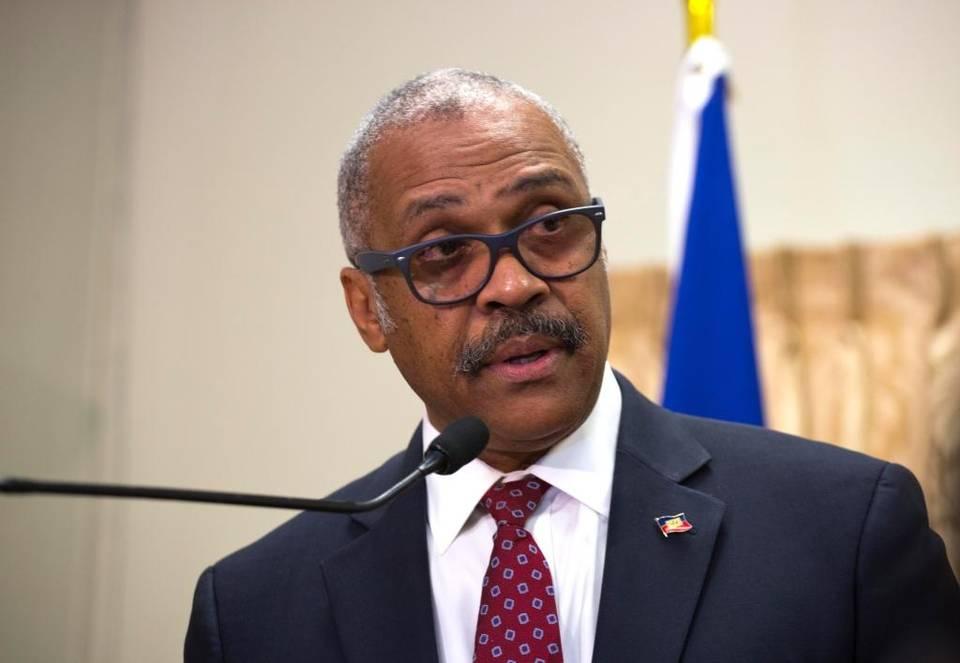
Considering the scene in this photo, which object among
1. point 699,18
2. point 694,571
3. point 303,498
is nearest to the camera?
point 303,498

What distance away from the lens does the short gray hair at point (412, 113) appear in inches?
60.9

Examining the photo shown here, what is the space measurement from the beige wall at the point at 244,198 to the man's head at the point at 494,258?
1841 mm

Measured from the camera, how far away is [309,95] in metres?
3.77

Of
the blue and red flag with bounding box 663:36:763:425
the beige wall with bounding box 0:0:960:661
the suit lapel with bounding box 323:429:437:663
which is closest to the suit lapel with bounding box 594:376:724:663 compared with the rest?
the suit lapel with bounding box 323:429:437:663

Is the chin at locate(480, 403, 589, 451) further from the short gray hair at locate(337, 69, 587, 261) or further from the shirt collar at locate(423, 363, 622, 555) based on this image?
the short gray hair at locate(337, 69, 587, 261)

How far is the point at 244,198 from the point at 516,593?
8.72 ft

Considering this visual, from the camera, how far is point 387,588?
149cm

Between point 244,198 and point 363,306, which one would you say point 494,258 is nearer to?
point 363,306

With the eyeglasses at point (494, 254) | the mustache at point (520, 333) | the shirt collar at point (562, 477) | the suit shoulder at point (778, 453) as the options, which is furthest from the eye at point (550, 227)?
the suit shoulder at point (778, 453)

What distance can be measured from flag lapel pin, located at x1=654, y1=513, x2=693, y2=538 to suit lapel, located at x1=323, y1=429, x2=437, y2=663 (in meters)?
0.31

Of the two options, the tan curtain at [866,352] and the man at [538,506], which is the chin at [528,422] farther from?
the tan curtain at [866,352]

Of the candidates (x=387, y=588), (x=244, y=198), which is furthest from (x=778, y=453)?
(x=244, y=198)

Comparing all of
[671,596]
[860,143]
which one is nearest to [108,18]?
[860,143]

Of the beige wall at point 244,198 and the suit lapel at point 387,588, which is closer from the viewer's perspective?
the suit lapel at point 387,588
